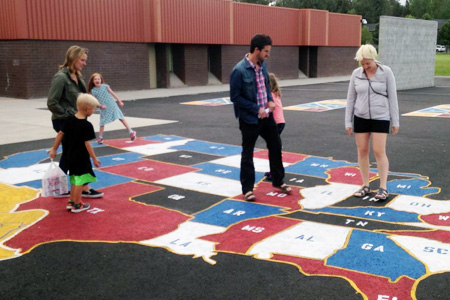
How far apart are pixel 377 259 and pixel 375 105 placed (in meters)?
2.25

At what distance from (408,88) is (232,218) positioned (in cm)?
2210

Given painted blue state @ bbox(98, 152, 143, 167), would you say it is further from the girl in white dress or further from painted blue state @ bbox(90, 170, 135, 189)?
the girl in white dress

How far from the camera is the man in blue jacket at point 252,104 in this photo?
578cm

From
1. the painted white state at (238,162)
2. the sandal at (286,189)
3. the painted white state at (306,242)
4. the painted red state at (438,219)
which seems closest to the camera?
the painted white state at (306,242)

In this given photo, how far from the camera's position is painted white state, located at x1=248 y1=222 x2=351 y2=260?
4344mm

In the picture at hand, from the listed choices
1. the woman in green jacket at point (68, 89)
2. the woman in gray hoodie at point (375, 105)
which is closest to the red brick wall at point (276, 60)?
the woman in green jacket at point (68, 89)

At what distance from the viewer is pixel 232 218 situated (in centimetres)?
529

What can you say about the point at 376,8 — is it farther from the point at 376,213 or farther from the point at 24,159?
the point at 376,213

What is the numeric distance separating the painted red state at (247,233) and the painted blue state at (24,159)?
448 centimetres

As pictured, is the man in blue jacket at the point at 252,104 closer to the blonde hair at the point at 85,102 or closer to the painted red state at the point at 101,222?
the painted red state at the point at 101,222

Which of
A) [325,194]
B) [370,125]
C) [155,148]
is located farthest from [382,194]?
[155,148]

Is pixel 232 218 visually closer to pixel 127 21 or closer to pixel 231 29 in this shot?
pixel 127 21

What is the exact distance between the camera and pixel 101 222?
205 inches

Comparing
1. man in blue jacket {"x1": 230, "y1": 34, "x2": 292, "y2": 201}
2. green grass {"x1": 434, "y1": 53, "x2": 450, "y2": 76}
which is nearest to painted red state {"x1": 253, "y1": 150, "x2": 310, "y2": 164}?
man in blue jacket {"x1": 230, "y1": 34, "x2": 292, "y2": 201}
